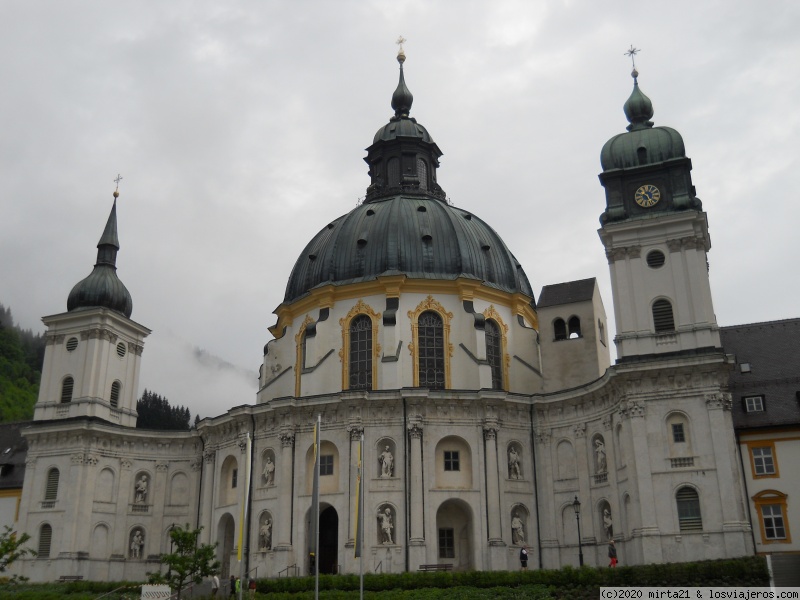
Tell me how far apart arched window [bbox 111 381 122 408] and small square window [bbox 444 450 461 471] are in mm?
25249

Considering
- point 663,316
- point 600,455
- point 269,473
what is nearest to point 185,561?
point 269,473

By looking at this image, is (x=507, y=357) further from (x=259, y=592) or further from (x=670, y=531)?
(x=259, y=592)

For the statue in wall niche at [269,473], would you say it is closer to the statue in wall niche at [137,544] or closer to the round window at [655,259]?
the statue in wall niche at [137,544]

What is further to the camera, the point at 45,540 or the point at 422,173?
the point at 422,173

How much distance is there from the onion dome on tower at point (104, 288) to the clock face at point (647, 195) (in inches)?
1426

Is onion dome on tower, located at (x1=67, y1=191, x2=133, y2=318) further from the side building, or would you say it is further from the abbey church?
the side building

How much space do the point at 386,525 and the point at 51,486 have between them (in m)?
24.4

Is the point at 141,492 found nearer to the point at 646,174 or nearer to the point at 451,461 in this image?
the point at 451,461

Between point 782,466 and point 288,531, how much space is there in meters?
25.9

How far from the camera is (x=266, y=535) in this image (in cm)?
4856

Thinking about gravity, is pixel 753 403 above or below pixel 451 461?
above

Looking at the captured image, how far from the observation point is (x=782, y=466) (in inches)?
1641

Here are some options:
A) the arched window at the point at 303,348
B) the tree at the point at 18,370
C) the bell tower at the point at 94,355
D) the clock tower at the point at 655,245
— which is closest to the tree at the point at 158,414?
the tree at the point at 18,370

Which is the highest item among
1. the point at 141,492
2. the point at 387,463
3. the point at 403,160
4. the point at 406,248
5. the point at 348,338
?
the point at 403,160
